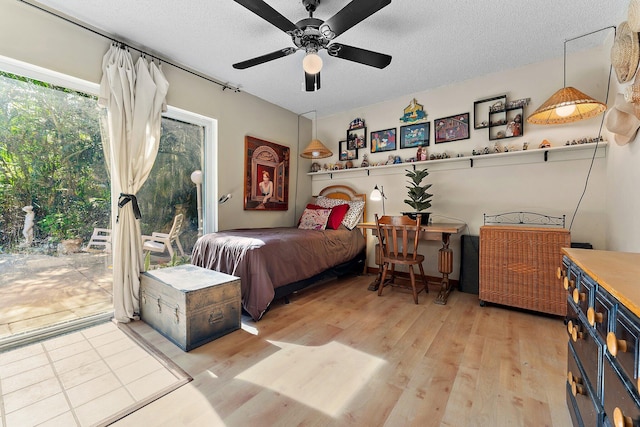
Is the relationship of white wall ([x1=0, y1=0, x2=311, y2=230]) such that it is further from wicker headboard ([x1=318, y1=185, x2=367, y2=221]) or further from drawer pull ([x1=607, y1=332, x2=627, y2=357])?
drawer pull ([x1=607, y1=332, x2=627, y2=357])

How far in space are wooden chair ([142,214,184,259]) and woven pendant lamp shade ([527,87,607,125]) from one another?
3468 mm

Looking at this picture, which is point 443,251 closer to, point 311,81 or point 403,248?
point 403,248

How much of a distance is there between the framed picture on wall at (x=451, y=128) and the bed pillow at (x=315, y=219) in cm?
169

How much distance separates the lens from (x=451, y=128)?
3.23 metres

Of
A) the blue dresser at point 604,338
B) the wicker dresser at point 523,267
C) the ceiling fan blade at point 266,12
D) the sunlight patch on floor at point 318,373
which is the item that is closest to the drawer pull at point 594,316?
the blue dresser at point 604,338

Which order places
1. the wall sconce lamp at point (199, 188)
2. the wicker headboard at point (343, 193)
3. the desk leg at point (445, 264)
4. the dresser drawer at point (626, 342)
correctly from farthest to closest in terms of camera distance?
the wicker headboard at point (343, 193), the wall sconce lamp at point (199, 188), the desk leg at point (445, 264), the dresser drawer at point (626, 342)

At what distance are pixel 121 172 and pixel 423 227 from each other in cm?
288

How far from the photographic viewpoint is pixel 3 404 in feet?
4.31

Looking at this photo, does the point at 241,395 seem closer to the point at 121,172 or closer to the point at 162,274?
the point at 162,274

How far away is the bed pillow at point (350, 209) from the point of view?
359cm

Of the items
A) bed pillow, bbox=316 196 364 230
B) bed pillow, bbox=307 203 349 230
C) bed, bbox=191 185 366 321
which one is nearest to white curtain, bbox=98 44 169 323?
bed, bbox=191 185 366 321

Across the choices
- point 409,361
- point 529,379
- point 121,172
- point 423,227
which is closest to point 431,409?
point 409,361

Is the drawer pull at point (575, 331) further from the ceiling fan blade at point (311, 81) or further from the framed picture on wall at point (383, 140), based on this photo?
the framed picture on wall at point (383, 140)

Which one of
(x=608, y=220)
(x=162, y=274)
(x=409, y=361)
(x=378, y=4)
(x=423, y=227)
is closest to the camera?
(x=378, y=4)
